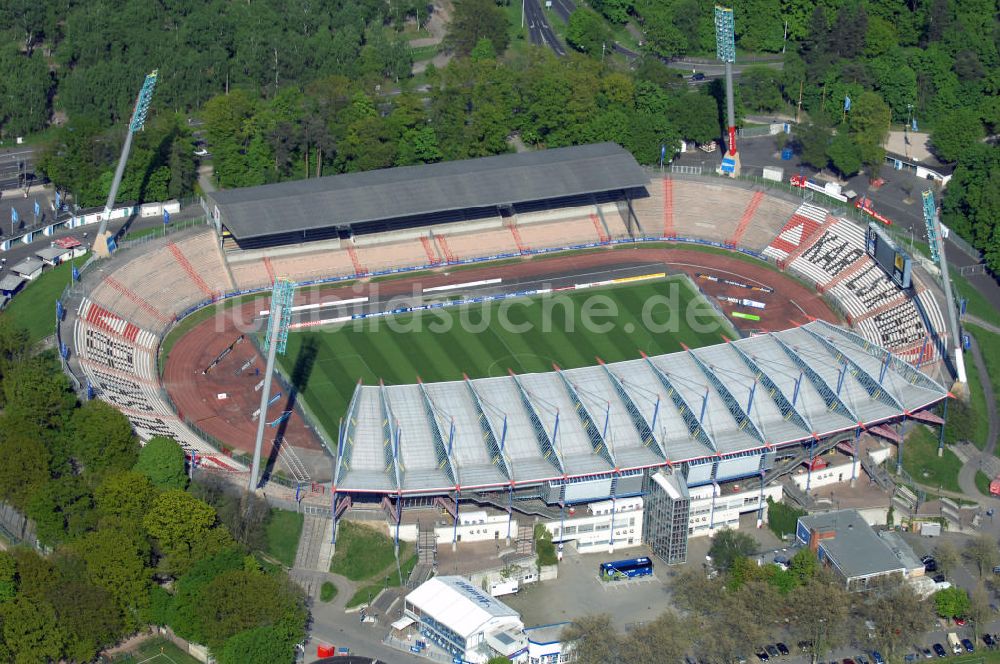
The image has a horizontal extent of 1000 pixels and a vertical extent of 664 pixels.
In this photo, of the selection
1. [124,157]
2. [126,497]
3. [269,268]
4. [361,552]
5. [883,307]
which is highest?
[124,157]

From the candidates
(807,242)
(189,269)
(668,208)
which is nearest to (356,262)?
(189,269)

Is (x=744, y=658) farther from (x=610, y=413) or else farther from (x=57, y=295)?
(x=57, y=295)

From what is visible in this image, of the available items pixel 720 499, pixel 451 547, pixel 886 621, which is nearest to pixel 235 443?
pixel 451 547

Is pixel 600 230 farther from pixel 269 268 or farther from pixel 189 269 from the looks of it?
pixel 189 269

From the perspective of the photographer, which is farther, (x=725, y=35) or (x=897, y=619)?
(x=725, y=35)

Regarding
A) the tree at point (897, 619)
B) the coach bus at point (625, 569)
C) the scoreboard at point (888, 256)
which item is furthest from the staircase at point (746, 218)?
the tree at point (897, 619)

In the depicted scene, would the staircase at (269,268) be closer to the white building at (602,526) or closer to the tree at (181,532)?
the tree at (181,532)

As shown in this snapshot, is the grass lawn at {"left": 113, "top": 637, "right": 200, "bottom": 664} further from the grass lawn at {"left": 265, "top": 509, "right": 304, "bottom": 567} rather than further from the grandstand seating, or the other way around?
the grandstand seating
